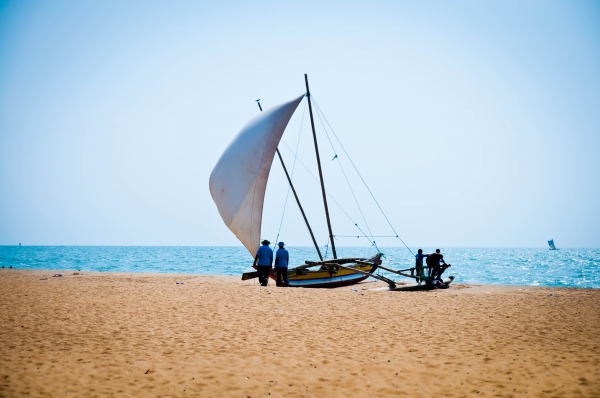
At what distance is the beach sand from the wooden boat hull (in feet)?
22.0

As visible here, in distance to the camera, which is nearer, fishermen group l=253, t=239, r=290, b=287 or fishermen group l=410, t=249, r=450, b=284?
fishermen group l=253, t=239, r=290, b=287

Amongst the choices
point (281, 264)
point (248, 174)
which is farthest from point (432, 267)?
point (248, 174)

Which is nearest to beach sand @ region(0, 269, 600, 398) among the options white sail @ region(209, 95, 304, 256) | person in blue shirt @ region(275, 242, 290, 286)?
person in blue shirt @ region(275, 242, 290, 286)

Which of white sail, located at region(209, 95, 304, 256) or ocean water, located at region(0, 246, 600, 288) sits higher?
white sail, located at region(209, 95, 304, 256)

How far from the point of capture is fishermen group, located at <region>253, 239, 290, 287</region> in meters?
18.3

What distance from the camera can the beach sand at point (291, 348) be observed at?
6.44 metres

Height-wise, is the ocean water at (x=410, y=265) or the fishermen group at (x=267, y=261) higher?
the fishermen group at (x=267, y=261)

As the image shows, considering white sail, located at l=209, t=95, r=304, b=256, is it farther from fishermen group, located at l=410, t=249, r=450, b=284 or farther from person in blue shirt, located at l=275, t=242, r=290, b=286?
fishermen group, located at l=410, t=249, r=450, b=284

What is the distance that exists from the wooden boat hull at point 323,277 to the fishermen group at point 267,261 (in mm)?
1227

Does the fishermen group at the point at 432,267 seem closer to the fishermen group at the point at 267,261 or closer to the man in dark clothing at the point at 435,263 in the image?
the man in dark clothing at the point at 435,263

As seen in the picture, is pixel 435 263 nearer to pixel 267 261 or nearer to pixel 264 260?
pixel 267 261

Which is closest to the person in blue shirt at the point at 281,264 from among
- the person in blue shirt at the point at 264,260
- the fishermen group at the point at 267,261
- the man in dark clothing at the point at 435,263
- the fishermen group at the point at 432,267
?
the fishermen group at the point at 267,261

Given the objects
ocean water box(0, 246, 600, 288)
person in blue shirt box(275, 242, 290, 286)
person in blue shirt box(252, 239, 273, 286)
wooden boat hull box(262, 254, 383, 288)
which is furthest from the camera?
ocean water box(0, 246, 600, 288)

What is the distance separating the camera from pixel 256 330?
10.1 metres
